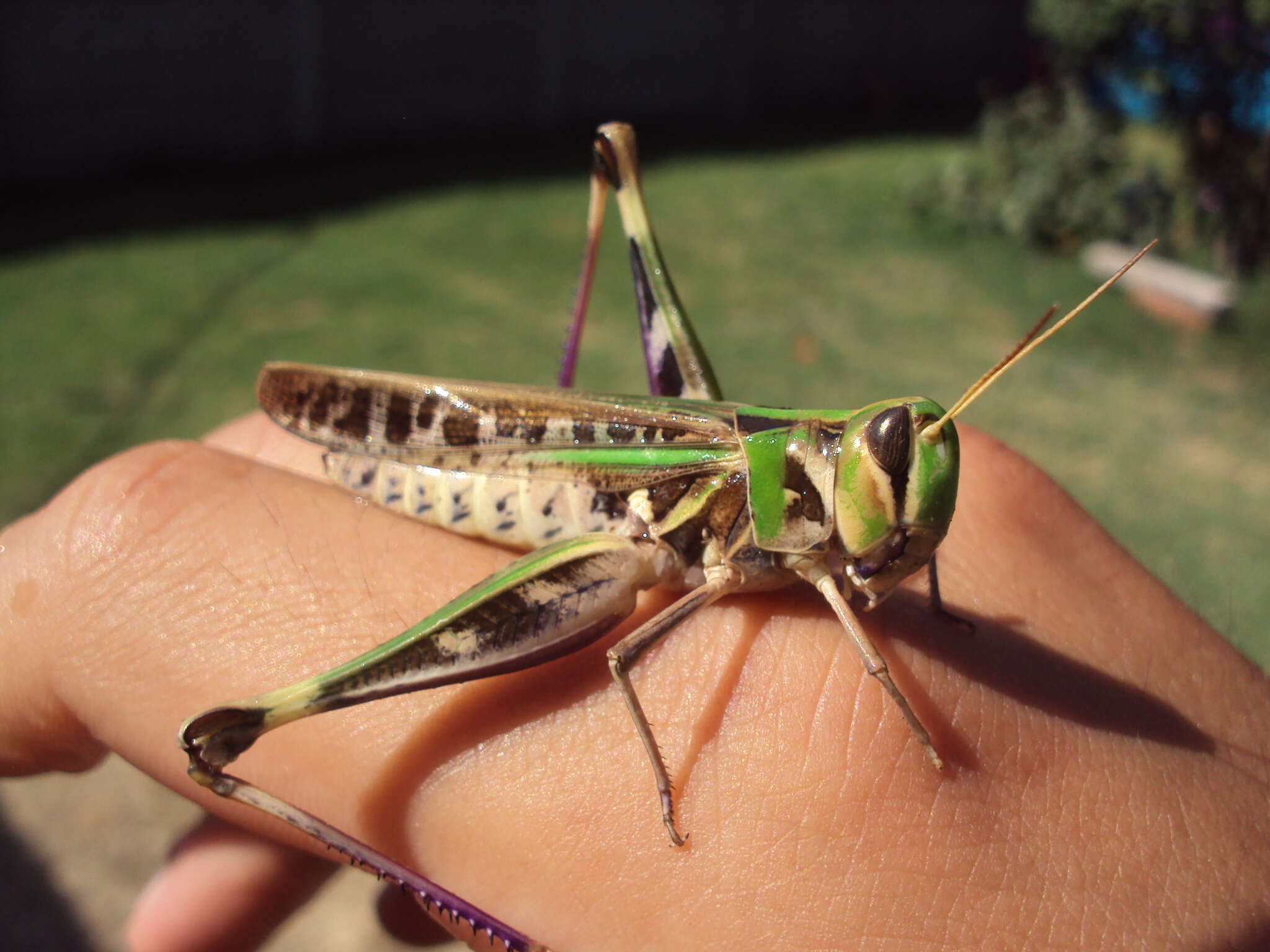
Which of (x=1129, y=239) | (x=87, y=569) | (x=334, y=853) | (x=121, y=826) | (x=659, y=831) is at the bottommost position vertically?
(x=121, y=826)

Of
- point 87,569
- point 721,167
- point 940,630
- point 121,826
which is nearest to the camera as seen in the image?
point 87,569

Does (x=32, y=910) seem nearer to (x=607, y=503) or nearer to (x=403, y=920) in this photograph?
(x=403, y=920)

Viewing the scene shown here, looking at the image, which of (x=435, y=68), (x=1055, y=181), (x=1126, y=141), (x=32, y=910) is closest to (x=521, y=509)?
(x=32, y=910)

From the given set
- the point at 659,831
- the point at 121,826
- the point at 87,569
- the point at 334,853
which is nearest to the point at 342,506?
the point at 87,569

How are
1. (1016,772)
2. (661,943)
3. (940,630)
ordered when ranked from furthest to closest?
(940,630) < (1016,772) < (661,943)

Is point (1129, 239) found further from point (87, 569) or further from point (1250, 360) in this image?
point (87, 569)

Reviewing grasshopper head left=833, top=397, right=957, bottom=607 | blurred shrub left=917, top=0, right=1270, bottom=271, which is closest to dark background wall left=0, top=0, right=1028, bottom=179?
blurred shrub left=917, top=0, right=1270, bottom=271

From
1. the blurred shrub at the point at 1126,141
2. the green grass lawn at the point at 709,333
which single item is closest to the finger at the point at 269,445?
the green grass lawn at the point at 709,333
